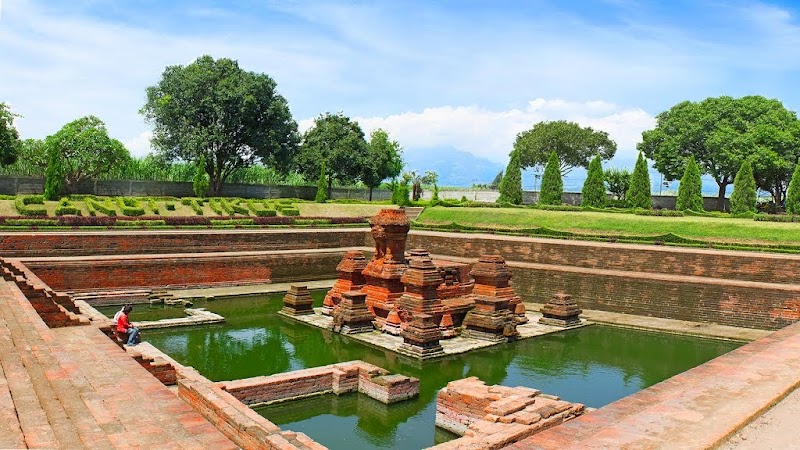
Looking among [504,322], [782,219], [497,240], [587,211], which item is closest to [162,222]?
[497,240]

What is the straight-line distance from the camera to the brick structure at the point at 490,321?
42.4 feet

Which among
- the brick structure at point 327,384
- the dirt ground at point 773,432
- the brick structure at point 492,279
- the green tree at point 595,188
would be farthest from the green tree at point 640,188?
the dirt ground at point 773,432

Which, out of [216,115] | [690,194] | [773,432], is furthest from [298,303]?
[216,115]

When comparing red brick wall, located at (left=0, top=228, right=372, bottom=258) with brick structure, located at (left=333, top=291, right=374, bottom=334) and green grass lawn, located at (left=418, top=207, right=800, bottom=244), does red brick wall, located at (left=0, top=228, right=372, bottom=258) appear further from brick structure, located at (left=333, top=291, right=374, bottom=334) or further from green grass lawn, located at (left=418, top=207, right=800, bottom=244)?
brick structure, located at (left=333, top=291, right=374, bottom=334)

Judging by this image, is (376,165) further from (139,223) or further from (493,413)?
(493,413)

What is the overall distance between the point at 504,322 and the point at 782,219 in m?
14.7

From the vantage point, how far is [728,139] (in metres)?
35.6

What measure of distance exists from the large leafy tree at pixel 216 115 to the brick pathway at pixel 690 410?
31.1m

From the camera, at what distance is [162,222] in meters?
22.8

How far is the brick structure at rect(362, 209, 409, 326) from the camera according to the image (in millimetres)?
13875

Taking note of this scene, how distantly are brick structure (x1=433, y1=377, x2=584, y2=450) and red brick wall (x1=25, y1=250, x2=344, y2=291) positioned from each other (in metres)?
11.3

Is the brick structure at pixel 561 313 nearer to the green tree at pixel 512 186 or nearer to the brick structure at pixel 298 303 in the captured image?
the brick structure at pixel 298 303

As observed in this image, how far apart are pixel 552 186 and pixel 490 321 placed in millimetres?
18246

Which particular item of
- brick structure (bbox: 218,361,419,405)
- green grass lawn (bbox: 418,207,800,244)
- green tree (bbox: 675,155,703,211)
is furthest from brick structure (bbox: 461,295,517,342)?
green tree (bbox: 675,155,703,211)
